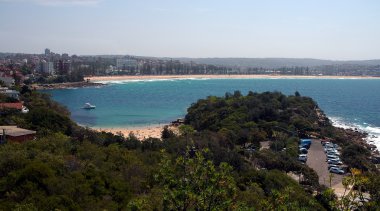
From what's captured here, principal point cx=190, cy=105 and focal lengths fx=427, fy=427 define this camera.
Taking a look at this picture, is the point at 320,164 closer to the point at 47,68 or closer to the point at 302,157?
the point at 302,157

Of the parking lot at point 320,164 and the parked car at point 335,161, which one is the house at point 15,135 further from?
the parked car at point 335,161

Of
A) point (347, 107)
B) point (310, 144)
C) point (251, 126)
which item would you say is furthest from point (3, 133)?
point (347, 107)

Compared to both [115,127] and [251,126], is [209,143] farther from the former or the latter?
[115,127]

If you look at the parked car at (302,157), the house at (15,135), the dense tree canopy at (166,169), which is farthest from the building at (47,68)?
the parked car at (302,157)

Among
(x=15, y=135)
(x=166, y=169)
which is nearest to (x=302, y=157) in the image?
(x=15, y=135)

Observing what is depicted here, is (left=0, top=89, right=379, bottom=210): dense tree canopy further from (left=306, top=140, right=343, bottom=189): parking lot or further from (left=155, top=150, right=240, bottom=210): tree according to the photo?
(left=306, top=140, right=343, bottom=189): parking lot

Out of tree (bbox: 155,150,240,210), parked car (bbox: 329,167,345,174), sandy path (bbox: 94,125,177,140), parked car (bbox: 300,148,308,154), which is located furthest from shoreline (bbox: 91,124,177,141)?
tree (bbox: 155,150,240,210)
